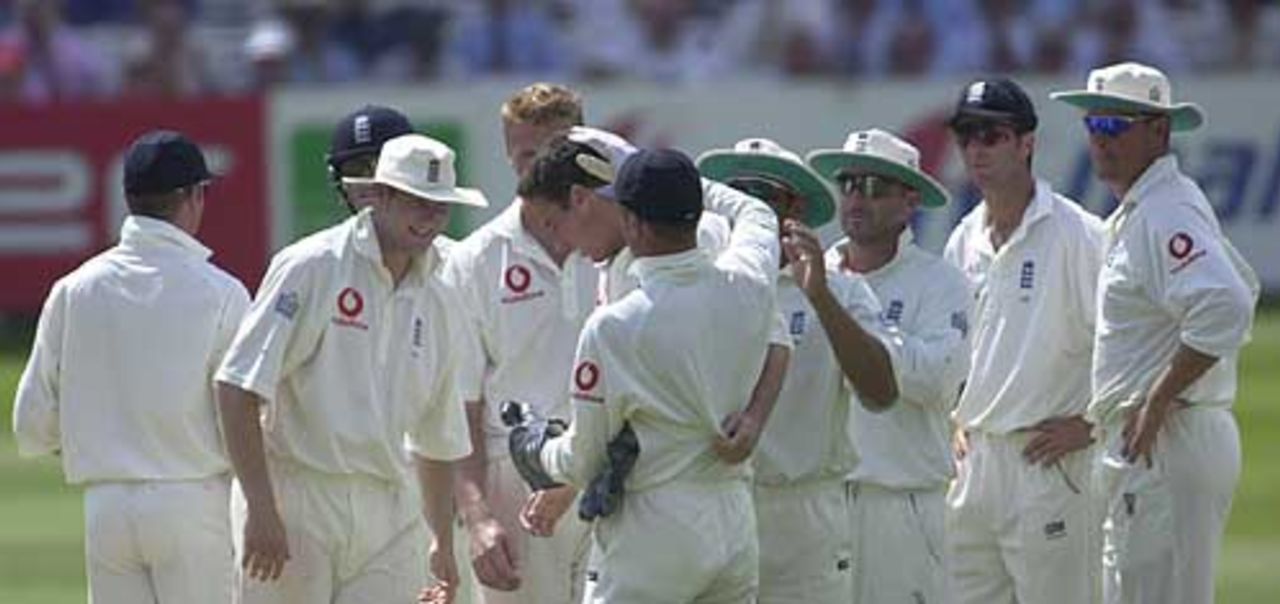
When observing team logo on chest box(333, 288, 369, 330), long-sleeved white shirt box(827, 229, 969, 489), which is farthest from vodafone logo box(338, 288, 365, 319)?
long-sleeved white shirt box(827, 229, 969, 489)

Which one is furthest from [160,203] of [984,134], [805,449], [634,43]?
[634,43]

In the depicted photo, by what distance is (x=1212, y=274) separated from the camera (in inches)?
378

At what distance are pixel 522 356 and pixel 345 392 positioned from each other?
37.7 inches

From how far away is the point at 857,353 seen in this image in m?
8.93

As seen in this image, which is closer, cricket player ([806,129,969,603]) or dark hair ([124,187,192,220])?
dark hair ([124,187,192,220])

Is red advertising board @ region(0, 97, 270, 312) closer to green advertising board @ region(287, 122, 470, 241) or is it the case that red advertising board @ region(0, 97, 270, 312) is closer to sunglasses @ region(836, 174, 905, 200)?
green advertising board @ region(287, 122, 470, 241)

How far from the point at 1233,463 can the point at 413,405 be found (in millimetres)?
2490

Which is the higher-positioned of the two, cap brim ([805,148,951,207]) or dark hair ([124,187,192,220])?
cap brim ([805,148,951,207])

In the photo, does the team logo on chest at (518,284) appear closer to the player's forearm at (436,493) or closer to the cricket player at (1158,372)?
the player's forearm at (436,493)

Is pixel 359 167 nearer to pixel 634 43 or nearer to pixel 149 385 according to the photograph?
pixel 149 385

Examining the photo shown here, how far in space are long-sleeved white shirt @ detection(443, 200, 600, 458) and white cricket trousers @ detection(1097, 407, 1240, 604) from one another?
162cm

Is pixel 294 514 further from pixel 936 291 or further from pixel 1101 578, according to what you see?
pixel 1101 578

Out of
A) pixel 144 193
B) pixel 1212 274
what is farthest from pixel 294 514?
pixel 1212 274

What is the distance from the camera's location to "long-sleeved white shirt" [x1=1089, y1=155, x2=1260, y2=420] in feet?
31.4
